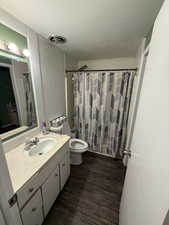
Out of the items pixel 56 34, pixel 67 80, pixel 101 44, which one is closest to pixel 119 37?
pixel 101 44

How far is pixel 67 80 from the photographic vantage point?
7.70 feet

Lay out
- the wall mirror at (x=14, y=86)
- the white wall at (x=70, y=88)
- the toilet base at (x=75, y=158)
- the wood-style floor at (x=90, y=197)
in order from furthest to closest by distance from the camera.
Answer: the white wall at (x=70, y=88) < the toilet base at (x=75, y=158) < the wood-style floor at (x=90, y=197) < the wall mirror at (x=14, y=86)

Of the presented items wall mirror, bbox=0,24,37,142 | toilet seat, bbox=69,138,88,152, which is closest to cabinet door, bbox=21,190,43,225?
wall mirror, bbox=0,24,37,142

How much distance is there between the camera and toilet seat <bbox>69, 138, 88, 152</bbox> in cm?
193

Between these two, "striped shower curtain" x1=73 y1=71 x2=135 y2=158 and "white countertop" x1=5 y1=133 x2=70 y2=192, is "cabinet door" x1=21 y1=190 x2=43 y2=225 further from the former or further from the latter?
"striped shower curtain" x1=73 y1=71 x2=135 y2=158

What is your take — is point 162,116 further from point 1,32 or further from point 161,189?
point 1,32

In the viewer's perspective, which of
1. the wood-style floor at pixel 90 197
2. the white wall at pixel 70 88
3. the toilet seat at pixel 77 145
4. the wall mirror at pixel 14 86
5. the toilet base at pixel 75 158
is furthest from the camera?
the white wall at pixel 70 88

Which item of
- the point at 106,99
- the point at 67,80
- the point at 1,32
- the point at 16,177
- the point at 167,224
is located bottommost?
the point at 16,177

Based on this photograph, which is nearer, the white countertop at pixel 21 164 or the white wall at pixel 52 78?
the white countertop at pixel 21 164

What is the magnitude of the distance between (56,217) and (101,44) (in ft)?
8.46

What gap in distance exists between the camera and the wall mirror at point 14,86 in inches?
45.2

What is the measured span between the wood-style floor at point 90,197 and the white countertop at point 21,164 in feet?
2.58

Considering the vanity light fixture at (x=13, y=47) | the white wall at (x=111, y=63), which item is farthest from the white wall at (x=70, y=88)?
the vanity light fixture at (x=13, y=47)

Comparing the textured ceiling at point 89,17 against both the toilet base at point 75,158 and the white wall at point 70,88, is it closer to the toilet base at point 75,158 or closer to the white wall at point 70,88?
the white wall at point 70,88
